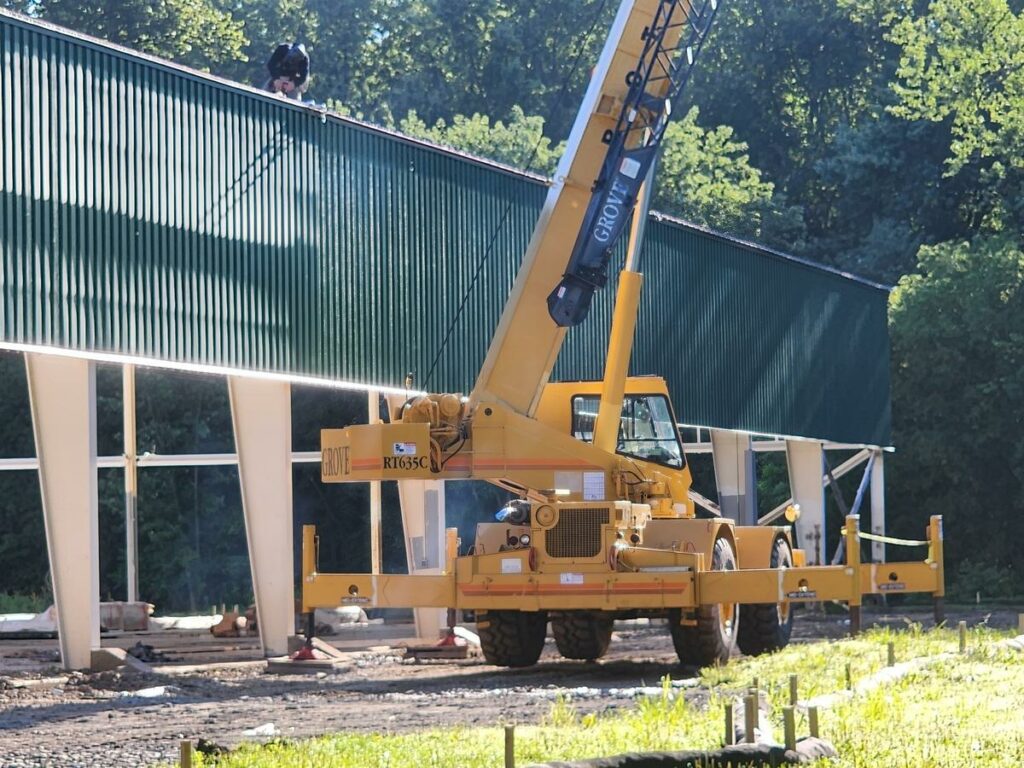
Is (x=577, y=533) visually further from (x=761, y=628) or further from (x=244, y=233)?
(x=244, y=233)

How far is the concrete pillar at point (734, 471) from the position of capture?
3722 cm

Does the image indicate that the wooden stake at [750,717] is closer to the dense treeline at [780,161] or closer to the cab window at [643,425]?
the cab window at [643,425]

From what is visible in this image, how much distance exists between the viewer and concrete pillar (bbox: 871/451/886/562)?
134 ft

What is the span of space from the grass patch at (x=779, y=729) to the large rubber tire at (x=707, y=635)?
270 cm

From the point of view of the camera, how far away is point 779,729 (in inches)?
505

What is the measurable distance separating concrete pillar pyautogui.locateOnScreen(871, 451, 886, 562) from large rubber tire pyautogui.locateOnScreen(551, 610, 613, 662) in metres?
19.1

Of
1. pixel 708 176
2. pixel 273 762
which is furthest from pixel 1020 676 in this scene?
pixel 708 176

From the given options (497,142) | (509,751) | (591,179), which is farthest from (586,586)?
(497,142)

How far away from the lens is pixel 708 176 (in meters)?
60.5

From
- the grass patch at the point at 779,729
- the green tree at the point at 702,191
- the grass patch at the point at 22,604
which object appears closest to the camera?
the grass patch at the point at 779,729

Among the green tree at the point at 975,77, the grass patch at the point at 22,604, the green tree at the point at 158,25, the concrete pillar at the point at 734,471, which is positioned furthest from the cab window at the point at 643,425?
the green tree at the point at 158,25

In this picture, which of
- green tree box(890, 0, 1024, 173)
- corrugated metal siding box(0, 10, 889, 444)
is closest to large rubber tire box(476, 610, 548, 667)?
corrugated metal siding box(0, 10, 889, 444)

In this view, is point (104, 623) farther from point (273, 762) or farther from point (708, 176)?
point (708, 176)

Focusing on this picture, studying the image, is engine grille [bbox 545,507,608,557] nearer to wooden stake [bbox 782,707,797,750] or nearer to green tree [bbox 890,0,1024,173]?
wooden stake [bbox 782,707,797,750]
